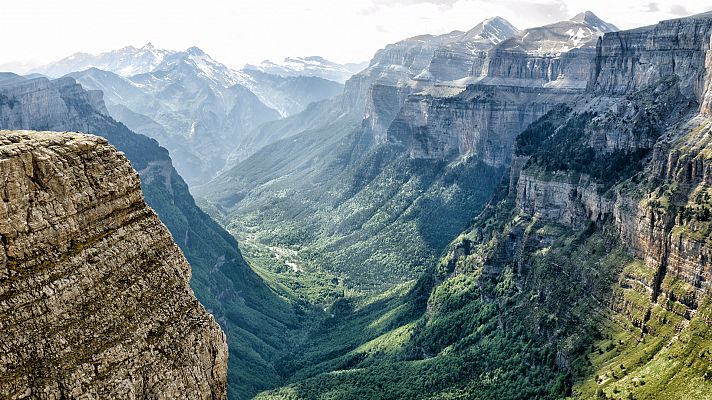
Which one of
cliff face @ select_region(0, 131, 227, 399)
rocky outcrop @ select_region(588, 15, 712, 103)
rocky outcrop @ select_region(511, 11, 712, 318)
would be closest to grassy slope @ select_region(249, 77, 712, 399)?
rocky outcrop @ select_region(511, 11, 712, 318)

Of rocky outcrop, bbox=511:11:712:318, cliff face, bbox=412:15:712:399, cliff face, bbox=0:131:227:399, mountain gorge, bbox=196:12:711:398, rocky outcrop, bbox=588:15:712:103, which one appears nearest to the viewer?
cliff face, bbox=0:131:227:399

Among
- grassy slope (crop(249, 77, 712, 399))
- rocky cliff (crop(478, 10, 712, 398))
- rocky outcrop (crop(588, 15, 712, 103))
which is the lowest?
grassy slope (crop(249, 77, 712, 399))

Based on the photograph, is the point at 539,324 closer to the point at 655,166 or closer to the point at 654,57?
the point at 655,166

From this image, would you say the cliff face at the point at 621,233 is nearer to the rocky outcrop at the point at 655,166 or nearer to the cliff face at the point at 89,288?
the rocky outcrop at the point at 655,166

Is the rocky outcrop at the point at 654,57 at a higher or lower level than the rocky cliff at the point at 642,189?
higher

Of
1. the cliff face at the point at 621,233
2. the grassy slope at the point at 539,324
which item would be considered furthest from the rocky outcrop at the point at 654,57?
the grassy slope at the point at 539,324

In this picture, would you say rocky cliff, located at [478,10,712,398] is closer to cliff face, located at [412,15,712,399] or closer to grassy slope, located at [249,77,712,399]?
cliff face, located at [412,15,712,399]

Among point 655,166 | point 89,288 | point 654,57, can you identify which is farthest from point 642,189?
point 89,288

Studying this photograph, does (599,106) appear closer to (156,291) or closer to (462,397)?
(462,397)

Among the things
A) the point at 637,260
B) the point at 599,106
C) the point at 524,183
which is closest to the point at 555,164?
the point at 524,183
